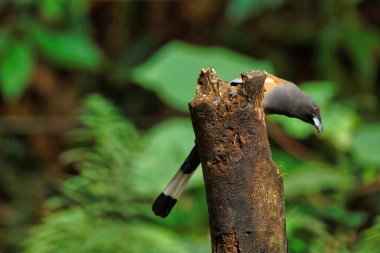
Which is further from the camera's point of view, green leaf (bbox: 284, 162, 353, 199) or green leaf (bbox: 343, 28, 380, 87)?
green leaf (bbox: 343, 28, 380, 87)

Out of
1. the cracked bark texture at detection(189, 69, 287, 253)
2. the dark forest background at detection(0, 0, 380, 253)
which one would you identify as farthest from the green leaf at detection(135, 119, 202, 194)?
the cracked bark texture at detection(189, 69, 287, 253)

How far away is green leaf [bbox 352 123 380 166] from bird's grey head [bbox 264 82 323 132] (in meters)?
1.48

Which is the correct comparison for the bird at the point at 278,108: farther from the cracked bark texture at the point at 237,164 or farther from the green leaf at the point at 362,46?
the green leaf at the point at 362,46

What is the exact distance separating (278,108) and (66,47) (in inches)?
110

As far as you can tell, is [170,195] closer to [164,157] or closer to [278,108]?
[278,108]

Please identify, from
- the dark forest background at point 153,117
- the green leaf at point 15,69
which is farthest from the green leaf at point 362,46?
the green leaf at point 15,69

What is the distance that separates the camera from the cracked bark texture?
3.87 feet

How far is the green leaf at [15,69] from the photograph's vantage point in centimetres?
381

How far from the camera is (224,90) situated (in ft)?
3.91

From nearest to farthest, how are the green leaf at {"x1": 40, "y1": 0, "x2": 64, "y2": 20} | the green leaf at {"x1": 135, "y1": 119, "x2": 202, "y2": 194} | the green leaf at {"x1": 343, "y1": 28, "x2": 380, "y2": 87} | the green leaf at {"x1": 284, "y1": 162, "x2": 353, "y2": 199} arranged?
1. the green leaf at {"x1": 284, "y1": 162, "x2": 353, "y2": 199}
2. the green leaf at {"x1": 135, "y1": 119, "x2": 202, "y2": 194}
3. the green leaf at {"x1": 40, "y1": 0, "x2": 64, "y2": 20}
4. the green leaf at {"x1": 343, "y1": 28, "x2": 380, "y2": 87}

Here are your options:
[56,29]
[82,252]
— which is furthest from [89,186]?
[56,29]

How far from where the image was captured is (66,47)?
4023 mm

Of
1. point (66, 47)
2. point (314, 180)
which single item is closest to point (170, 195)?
point (314, 180)

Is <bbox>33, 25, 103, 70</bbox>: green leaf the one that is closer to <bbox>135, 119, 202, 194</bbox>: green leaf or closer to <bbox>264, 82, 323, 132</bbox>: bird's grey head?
<bbox>135, 119, 202, 194</bbox>: green leaf
